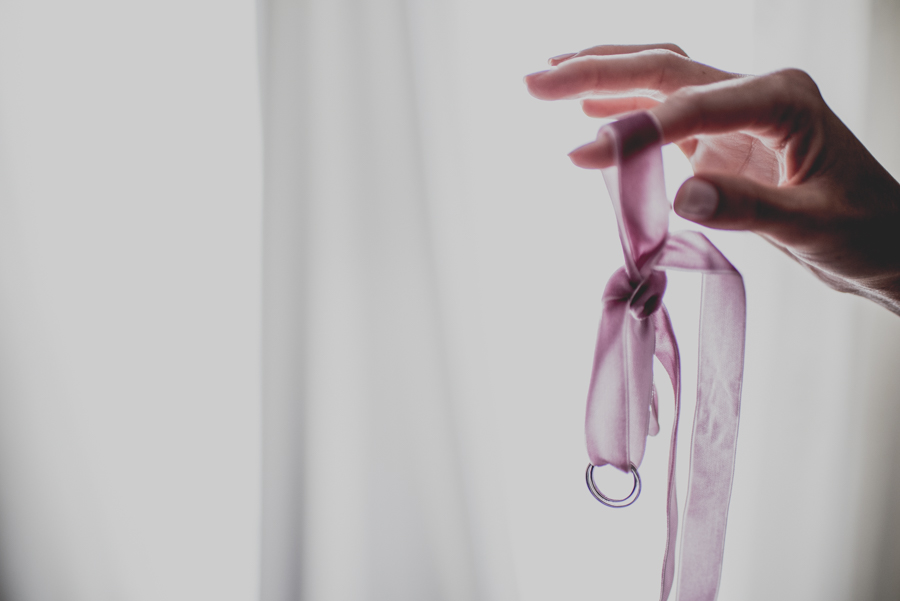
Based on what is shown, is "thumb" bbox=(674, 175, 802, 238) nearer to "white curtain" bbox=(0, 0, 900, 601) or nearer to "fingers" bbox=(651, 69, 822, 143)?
"fingers" bbox=(651, 69, 822, 143)

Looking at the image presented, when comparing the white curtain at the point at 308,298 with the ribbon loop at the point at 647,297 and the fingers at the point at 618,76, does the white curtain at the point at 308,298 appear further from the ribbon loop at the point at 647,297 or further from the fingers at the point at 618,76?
the ribbon loop at the point at 647,297

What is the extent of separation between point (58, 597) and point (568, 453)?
2.62ft

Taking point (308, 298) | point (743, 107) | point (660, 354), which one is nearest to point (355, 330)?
point (308, 298)

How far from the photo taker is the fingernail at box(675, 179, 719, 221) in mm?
312

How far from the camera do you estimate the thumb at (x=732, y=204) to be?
1.03 ft

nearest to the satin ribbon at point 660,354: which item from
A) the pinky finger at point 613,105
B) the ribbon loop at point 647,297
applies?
the ribbon loop at point 647,297

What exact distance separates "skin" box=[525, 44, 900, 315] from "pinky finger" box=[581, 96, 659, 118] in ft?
0.13

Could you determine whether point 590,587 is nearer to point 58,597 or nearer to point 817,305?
point 817,305

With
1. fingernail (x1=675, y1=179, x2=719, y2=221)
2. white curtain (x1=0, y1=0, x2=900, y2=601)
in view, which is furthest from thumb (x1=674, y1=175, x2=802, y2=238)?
white curtain (x1=0, y1=0, x2=900, y2=601)

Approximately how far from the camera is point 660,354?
408 mm

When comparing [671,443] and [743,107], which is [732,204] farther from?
[671,443]

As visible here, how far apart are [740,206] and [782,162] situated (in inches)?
5.1

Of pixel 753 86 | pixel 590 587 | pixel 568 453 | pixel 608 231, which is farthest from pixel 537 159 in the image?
pixel 590 587

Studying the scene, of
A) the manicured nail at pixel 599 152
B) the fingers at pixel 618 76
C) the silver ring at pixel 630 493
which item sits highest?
the fingers at pixel 618 76
